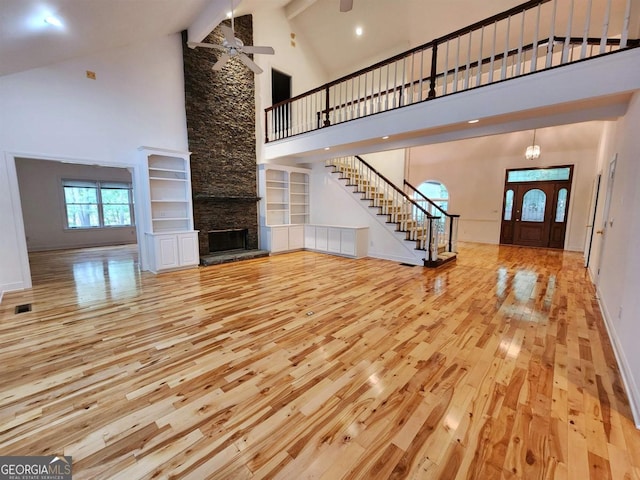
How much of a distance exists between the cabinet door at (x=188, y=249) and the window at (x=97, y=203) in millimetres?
5587

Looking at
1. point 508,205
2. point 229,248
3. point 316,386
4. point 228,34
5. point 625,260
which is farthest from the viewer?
point 508,205

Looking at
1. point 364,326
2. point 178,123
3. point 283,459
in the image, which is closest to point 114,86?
point 178,123

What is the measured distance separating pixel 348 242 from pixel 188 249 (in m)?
3.62

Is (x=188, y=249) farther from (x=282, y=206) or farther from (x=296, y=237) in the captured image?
(x=282, y=206)

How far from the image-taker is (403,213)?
263 inches

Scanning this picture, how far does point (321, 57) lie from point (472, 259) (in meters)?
7.82

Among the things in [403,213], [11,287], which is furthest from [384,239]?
[11,287]

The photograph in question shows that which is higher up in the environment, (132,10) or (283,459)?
(132,10)

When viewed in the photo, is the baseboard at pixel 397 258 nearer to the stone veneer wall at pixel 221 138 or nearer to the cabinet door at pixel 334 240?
the cabinet door at pixel 334 240

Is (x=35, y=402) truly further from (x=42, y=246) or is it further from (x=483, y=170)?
(x=483, y=170)

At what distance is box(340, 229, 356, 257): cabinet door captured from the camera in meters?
6.80

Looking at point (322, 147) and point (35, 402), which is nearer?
point (35, 402)

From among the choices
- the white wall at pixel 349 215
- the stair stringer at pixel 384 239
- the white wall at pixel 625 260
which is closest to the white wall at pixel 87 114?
the white wall at pixel 349 215

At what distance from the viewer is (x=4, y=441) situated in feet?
5.32
